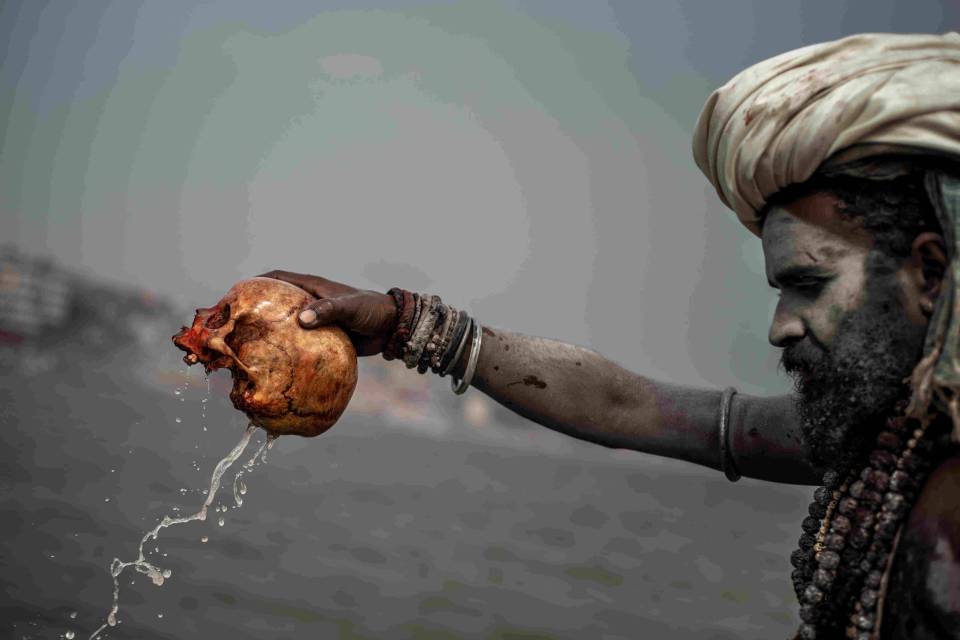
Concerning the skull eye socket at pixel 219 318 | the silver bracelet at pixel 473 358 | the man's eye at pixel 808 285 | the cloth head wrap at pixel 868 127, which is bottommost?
the silver bracelet at pixel 473 358

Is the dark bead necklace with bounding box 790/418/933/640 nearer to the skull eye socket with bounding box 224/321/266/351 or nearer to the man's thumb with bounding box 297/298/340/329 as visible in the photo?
the man's thumb with bounding box 297/298/340/329

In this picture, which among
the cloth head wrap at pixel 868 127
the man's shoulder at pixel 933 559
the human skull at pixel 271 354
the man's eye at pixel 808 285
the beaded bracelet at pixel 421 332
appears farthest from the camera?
the beaded bracelet at pixel 421 332

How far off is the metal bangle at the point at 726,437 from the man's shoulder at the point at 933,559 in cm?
71

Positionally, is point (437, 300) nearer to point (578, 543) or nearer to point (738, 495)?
point (578, 543)

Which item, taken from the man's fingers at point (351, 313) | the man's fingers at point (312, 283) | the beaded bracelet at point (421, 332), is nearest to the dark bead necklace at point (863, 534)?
the beaded bracelet at point (421, 332)

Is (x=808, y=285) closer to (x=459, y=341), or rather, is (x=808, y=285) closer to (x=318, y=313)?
(x=459, y=341)

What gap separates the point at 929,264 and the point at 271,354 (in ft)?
4.96

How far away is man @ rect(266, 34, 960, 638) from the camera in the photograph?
1803mm

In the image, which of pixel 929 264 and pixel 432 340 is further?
pixel 432 340

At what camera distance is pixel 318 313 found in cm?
Answer: 230

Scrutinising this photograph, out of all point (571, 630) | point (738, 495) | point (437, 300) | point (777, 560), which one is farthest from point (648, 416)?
point (738, 495)

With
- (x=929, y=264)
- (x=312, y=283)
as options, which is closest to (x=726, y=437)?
(x=929, y=264)

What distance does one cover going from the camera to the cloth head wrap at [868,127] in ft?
5.90

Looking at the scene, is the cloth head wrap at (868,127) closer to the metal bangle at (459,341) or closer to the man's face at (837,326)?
the man's face at (837,326)
